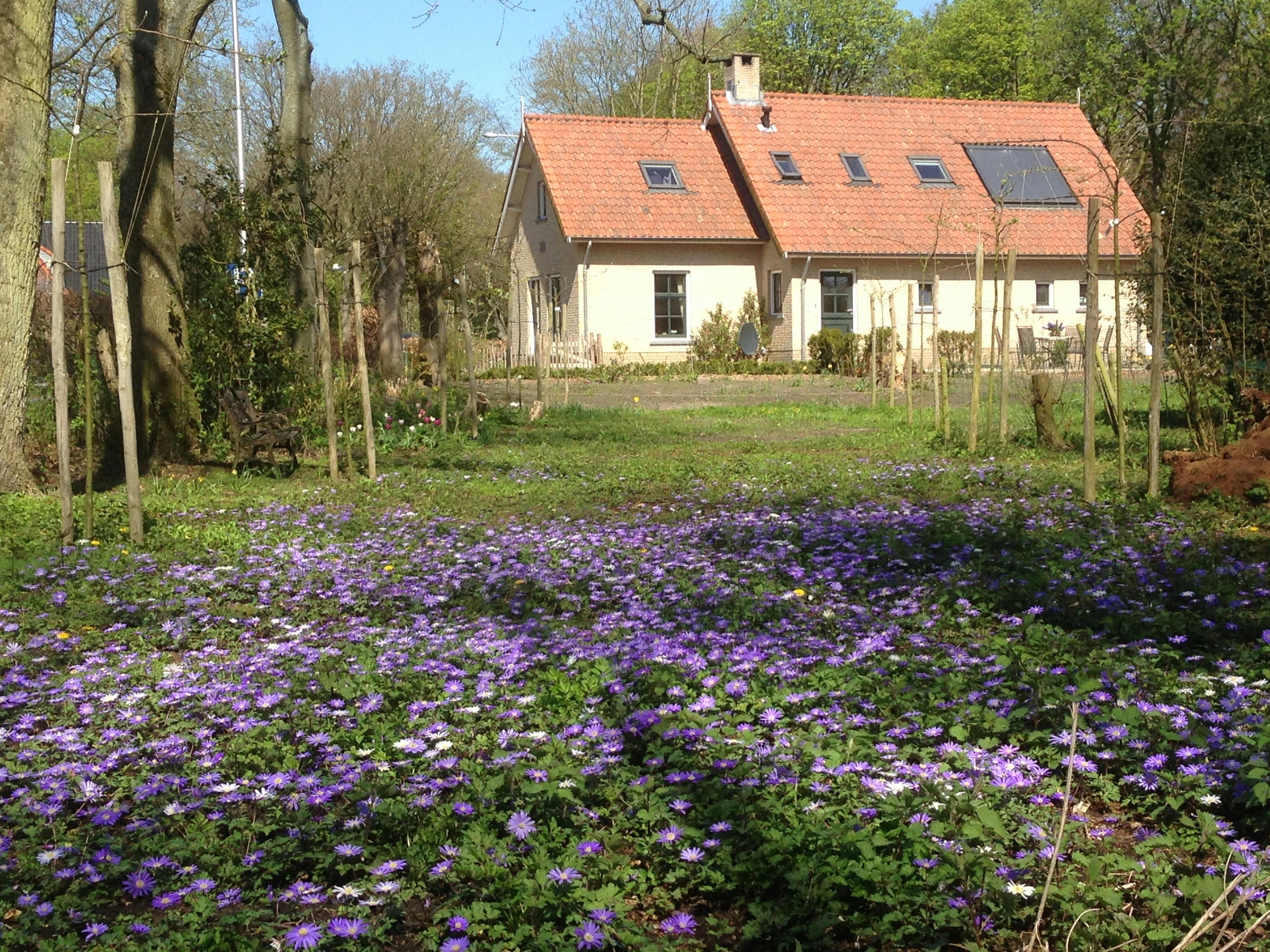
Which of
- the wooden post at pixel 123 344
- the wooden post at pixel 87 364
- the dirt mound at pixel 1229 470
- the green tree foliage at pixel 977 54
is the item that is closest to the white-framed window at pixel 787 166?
the green tree foliage at pixel 977 54

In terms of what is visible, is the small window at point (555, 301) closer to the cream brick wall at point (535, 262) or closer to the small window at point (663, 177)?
the cream brick wall at point (535, 262)

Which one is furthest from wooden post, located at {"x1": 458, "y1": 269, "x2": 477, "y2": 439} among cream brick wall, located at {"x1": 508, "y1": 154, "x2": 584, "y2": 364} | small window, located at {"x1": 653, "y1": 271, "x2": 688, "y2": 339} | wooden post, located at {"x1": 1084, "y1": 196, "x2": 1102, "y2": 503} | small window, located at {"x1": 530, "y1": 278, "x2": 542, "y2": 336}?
small window, located at {"x1": 530, "y1": 278, "x2": 542, "y2": 336}

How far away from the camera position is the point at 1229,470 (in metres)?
8.58

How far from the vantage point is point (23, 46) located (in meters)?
9.55

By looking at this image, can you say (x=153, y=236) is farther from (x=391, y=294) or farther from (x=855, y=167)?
(x=855, y=167)

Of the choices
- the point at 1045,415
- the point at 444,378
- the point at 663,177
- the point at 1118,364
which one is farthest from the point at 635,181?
the point at 1118,364

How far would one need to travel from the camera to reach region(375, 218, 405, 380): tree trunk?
19844 millimetres

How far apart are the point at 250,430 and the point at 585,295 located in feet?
64.0

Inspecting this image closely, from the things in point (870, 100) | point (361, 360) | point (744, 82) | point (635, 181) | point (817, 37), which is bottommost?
point (361, 360)

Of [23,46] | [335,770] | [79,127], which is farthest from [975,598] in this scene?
[23,46]

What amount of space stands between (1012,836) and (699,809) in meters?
0.84

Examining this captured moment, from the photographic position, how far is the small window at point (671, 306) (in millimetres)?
31297

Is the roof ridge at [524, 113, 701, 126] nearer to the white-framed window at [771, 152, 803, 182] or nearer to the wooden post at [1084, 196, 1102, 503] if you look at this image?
the white-framed window at [771, 152, 803, 182]

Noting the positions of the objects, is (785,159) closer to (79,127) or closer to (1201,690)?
(79,127)
